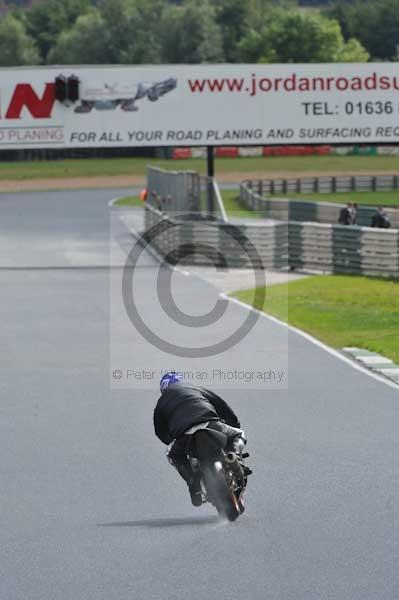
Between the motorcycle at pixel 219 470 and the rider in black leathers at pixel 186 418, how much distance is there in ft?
0.27

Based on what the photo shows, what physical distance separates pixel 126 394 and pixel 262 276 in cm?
1701

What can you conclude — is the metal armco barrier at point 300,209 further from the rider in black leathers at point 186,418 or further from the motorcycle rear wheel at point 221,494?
the motorcycle rear wheel at point 221,494

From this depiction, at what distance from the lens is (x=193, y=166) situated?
94.7 meters

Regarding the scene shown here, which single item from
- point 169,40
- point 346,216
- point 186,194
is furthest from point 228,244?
point 169,40

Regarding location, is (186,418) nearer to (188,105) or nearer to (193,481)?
(193,481)

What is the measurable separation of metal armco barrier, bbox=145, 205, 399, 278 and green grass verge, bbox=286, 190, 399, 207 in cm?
2601

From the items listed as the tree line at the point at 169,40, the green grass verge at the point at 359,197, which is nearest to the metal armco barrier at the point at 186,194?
the green grass verge at the point at 359,197

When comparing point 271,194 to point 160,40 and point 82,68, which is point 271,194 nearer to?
point 82,68

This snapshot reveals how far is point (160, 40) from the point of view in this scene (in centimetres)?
14250

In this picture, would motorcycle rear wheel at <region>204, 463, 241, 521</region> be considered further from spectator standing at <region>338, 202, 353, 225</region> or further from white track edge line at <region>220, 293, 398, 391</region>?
spectator standing at <region>338, 202, 353, 225</region>

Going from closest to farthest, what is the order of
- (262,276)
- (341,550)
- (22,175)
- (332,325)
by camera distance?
(341,550) → (332,325) → (262,276) → (22,175)

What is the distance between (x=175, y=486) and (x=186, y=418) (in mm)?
2128

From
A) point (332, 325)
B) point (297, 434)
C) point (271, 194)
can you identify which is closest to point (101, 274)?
point (332, 325)

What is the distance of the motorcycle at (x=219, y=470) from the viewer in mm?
10477
